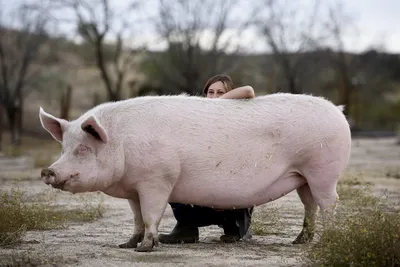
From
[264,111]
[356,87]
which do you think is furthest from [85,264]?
[356,87]

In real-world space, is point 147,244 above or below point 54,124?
below

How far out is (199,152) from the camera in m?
6.39

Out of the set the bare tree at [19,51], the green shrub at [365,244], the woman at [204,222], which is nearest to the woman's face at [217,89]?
the woman at [204,222]

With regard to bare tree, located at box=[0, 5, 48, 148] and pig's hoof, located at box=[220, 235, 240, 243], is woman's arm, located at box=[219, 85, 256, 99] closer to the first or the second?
pig's hoof, located at box=[220, 235, 240, 243]

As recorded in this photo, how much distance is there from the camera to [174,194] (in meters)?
6.46

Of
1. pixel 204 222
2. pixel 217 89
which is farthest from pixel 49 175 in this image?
pixel 217 89

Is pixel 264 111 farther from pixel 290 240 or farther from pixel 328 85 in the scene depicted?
pixel 328 85

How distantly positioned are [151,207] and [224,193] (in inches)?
25.7

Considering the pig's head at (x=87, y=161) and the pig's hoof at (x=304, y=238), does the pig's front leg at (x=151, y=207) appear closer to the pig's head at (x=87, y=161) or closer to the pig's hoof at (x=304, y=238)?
the pig's head at (x=87, y=161)

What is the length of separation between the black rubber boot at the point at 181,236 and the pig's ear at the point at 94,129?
4.45 feet

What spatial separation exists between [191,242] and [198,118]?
4.23ft

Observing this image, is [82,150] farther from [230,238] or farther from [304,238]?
[304,238]

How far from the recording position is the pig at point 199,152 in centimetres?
622

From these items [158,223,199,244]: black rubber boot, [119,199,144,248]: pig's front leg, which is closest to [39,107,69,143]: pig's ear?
[119,199,144,248]: pig's front leg
